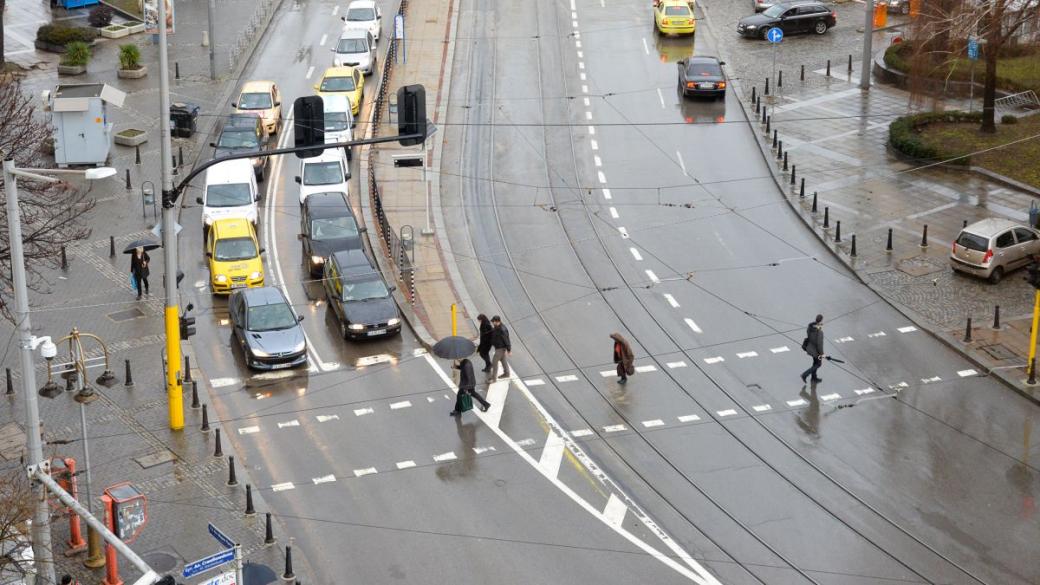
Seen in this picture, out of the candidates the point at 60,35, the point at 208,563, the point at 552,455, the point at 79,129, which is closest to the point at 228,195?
the point at 79,129

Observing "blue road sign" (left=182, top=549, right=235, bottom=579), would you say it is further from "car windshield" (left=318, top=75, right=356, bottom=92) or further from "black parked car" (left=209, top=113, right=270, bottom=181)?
"car windshield" (left=318, top=75, right=356, bottom=92)

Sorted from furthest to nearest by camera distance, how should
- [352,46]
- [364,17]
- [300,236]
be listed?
1. [364,17]
2. [352,46]
3. [300,236]

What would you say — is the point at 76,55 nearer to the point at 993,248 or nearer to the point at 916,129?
the point at 916,129

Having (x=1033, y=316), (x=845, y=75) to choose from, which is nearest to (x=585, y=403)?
(x=1033, y=316)

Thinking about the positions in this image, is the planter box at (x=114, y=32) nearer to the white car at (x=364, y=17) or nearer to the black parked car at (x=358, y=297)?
the white car at (x=364, y=17)

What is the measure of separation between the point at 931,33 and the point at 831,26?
14.6 meters

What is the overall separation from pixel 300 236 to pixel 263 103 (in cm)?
1012

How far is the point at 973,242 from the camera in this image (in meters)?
39.7

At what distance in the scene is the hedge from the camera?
48.4 m

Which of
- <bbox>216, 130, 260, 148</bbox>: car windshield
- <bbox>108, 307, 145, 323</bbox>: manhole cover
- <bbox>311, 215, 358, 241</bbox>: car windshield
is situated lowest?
<bbox>108, 307, 145, 323</bbox>: manhole cover

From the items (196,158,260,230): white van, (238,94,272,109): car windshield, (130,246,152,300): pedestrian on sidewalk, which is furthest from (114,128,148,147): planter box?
(130,246,152,300): pedestrian on sidewalk

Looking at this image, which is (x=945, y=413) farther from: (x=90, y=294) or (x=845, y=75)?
(x=845, y=75)

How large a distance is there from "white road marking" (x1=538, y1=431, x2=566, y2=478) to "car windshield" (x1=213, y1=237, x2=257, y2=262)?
1243cm

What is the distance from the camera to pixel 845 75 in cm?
5847
